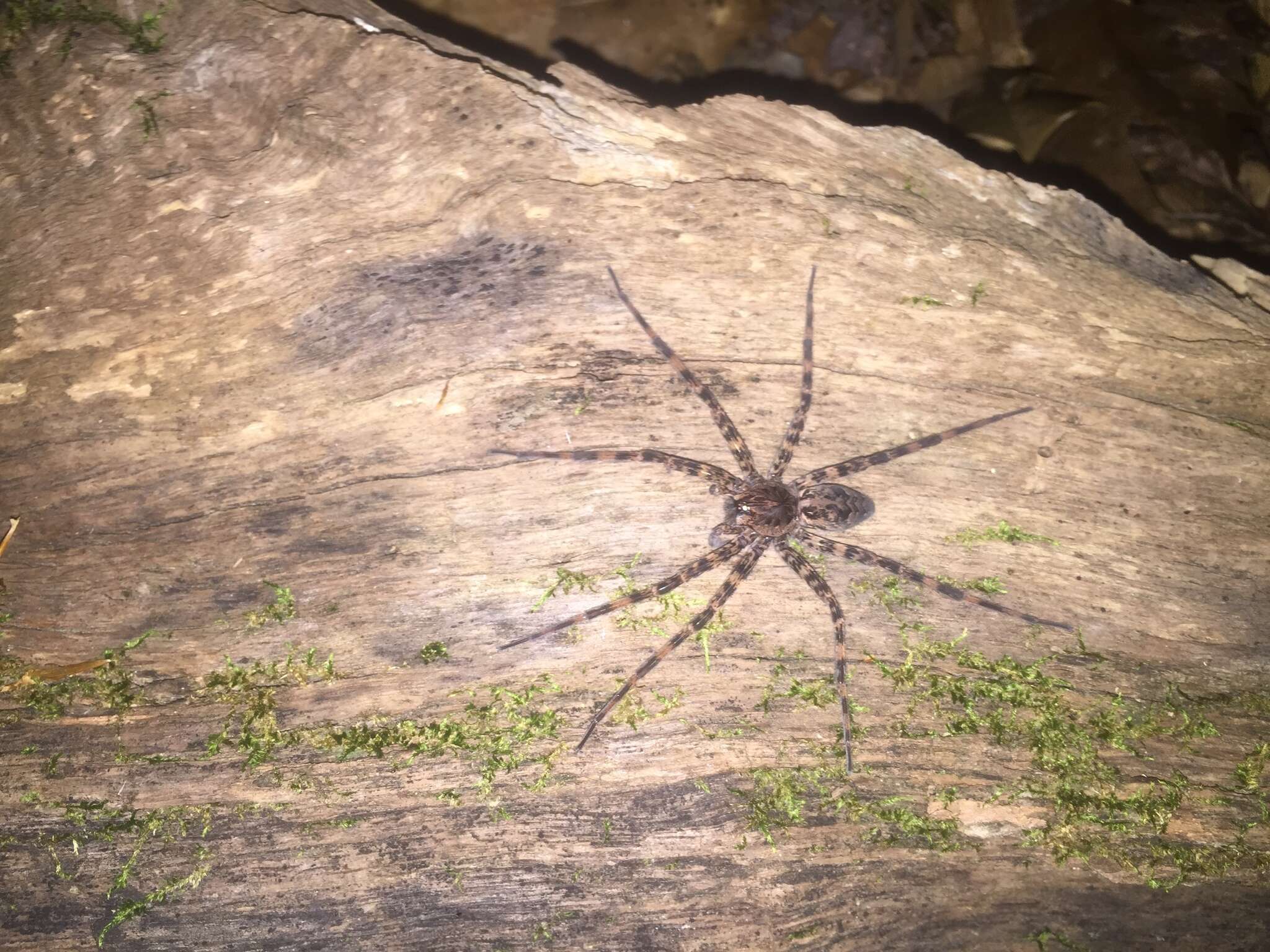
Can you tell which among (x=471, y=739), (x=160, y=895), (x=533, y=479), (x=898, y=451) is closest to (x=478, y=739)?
(x=471, y=739)

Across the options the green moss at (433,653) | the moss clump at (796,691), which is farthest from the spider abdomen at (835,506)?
the green moss at (433,653)

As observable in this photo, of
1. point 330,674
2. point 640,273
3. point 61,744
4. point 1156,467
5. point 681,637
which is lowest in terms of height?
point 61,744

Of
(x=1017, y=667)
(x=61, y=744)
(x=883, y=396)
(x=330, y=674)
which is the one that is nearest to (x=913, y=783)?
(x=1017, y=667)

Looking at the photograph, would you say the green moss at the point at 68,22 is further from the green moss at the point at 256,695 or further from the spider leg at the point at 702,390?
the green moss at the point at 256,695

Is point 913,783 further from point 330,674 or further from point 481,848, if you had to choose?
point 330,674

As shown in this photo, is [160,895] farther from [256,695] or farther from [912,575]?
[912,575]

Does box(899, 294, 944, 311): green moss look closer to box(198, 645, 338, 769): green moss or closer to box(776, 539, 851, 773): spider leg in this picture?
box(776, 539, 851, 773): spider leg

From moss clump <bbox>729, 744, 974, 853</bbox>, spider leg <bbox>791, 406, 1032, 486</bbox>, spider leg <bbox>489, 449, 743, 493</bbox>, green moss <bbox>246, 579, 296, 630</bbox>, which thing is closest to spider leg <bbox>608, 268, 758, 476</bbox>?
spider leg <bbox>489, 449, 743, 493</bbox>
